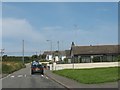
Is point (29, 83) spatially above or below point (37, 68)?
below

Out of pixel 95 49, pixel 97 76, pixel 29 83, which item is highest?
pixel 95 49

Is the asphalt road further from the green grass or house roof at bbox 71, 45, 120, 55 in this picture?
house roof at bbox 71, 45, 120, 55

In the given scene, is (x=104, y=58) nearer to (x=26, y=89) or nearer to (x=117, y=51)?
(x=117, y=51)

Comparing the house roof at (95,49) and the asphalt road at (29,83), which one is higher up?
the house roof at (95,49)

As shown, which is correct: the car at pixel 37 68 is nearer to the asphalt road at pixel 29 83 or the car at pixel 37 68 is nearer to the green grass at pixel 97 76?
the asphalt road at pixel 29 83

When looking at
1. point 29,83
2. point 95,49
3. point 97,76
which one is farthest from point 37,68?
point 95,49

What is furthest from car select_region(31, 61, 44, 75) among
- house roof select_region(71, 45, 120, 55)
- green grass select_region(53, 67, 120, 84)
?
house roof select_region(71, 45, 120, 55)

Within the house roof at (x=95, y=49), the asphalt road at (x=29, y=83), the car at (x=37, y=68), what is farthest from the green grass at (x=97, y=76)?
the house roof at (x=95, y=49)

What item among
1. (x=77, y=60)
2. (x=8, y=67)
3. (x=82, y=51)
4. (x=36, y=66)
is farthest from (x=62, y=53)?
(x=36, y=66)

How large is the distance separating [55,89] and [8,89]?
10.1ft

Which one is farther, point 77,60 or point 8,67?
point 77,60

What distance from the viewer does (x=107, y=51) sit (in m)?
114

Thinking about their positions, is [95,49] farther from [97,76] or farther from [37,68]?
[97,76]

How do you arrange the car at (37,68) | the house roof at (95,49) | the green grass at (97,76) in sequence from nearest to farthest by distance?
the green grass at (97,76), the car at (37,68), the house roof at (95,49)
